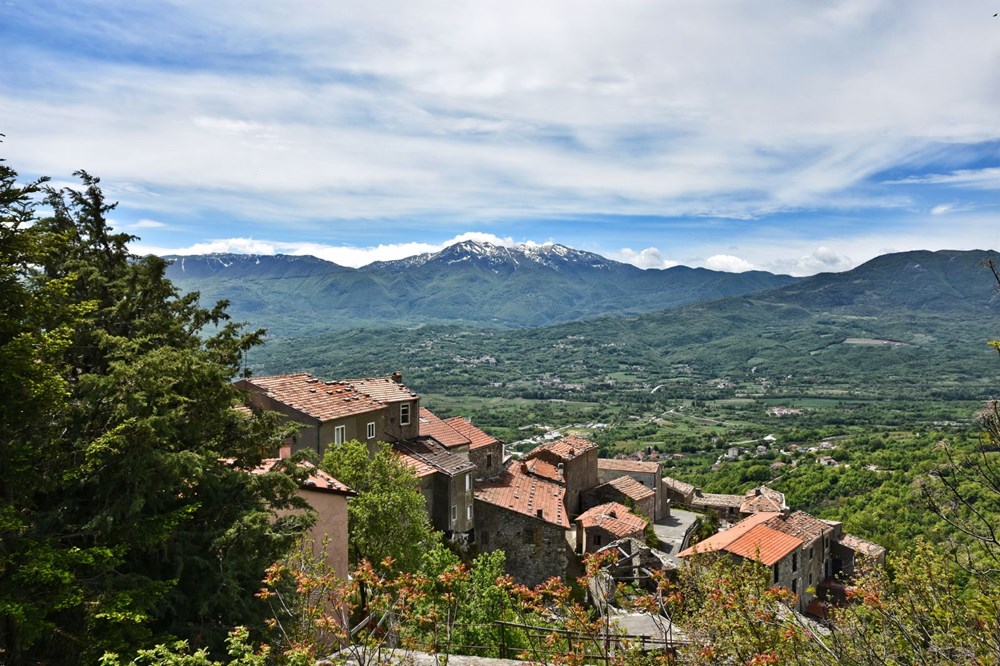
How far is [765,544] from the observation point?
34844mm

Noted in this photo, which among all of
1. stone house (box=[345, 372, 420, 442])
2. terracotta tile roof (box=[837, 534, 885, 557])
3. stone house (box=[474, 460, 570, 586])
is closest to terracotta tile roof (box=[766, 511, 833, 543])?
terracotta tile roof (box=[837, 534, 885, 557])

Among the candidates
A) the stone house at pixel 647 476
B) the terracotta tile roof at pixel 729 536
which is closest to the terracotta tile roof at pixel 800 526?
the terracotta tile roof at pixel 729 536

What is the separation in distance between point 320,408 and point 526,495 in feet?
47.5

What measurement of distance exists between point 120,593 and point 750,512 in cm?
5781

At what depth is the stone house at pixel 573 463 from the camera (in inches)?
1799

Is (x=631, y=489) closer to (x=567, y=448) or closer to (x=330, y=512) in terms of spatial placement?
(x=567, y=448)

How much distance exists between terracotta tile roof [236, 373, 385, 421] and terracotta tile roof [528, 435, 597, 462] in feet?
62.3

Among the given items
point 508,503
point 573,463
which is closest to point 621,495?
point 573,463

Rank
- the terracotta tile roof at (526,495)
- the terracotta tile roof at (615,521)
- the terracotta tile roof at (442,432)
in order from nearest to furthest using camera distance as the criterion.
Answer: the terracotta tile roof at (526,495)
the terracotta tile roof at (442,432)
the terracotta tile roof at (615,521)

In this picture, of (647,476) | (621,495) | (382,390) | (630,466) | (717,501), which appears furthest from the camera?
(717,501)

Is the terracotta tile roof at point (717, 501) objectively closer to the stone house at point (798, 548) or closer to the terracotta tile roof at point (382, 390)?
the stone house at point (798, 548)

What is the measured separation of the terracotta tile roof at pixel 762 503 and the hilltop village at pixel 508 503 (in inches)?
424

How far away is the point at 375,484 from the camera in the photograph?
2278cm

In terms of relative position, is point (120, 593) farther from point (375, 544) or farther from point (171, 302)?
point (375, 544)
